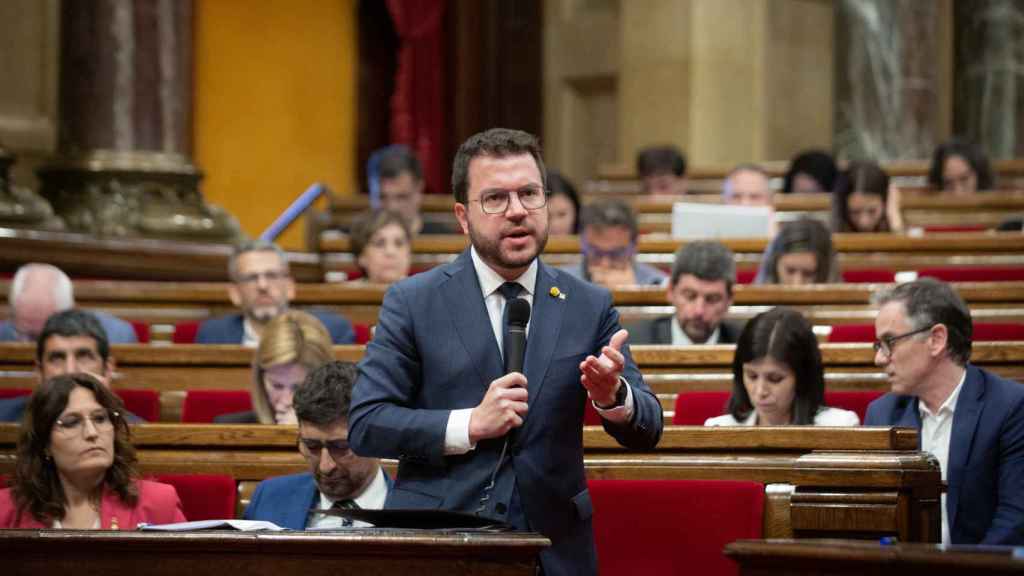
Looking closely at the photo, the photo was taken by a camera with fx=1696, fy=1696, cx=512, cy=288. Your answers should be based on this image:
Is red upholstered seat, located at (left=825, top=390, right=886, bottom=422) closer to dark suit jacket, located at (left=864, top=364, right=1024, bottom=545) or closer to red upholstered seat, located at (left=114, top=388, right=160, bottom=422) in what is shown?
dark suit jacket, located at (left=864, top=364, right=1024, bottom=545)

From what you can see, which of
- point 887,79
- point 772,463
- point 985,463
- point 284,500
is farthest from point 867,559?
point 887,79

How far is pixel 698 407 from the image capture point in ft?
13.3

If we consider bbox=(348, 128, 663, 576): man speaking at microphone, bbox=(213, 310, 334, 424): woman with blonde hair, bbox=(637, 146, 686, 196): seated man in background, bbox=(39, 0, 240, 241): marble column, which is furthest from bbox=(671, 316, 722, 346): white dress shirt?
bbox=(637, 146, 686, 196): seated man in background

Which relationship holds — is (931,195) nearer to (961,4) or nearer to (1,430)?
(961,4)

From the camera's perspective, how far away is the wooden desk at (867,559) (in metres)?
2.02

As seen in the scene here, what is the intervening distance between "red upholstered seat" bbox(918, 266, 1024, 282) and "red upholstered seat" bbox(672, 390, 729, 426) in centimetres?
223

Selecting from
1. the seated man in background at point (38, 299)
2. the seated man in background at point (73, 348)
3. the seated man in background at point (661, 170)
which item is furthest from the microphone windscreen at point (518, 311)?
the seated man in background at point (661, 170)

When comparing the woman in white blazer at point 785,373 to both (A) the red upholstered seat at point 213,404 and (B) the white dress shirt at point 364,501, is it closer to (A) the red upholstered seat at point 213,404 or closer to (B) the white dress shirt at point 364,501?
(B) the white dress shirt at point 364,501

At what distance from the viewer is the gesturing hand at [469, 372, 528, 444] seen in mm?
2299

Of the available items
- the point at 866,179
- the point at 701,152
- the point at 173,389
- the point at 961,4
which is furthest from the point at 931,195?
the point at 173,389

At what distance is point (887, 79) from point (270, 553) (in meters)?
7.97

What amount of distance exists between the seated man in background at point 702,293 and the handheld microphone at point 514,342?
235 centimetres

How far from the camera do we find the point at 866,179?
6.82m

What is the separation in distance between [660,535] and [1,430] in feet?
4.92
